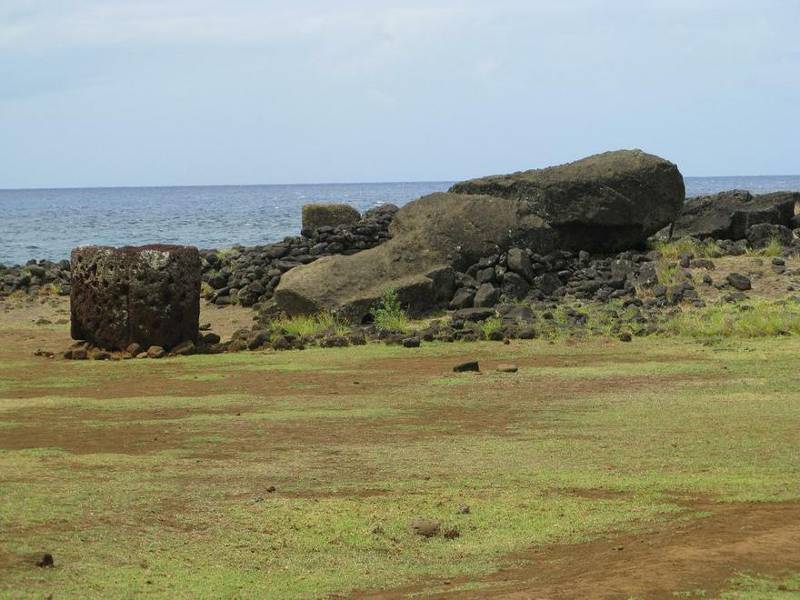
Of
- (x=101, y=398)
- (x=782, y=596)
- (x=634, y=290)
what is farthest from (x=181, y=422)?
(x=634, y=290)

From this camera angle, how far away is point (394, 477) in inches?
379

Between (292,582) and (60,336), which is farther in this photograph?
(60,336)

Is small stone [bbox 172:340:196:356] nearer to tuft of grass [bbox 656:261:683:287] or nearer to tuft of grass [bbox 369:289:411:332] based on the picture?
tuft of grass [bbox 369:289:411:332]

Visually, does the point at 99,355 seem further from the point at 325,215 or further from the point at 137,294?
the point at 325,215

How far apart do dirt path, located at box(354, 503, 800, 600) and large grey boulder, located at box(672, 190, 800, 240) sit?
57.5ft

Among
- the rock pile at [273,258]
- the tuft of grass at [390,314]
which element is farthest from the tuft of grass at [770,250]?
the rock pile at [273,258]

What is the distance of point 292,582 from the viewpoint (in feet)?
23.4

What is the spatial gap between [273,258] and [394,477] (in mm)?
16254

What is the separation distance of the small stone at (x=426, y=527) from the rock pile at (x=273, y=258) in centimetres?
1525

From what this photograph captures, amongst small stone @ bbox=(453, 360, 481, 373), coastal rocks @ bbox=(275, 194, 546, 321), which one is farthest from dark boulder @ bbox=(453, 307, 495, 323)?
small stone @ bbox=(453, 360, 481, 373)

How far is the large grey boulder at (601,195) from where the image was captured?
2338 centimetres

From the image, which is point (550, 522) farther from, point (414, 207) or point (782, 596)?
point (414, 207)

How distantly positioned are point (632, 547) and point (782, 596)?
133 centimetres

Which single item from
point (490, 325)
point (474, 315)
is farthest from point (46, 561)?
point (474, 315)
